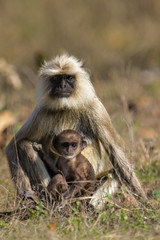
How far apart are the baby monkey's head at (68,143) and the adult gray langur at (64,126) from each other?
0.90 feet

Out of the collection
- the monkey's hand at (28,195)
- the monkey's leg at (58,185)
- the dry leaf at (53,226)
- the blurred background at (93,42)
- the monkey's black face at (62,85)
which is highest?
the blurred background at (93,42)

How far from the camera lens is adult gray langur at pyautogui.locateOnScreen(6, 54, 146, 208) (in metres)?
4.48

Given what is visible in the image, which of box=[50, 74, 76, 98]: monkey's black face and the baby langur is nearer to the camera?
the baby langur

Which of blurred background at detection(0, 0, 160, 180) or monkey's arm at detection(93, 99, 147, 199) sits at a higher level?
blurred background at detection(0, 0, 160, 180)

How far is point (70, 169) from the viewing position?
14.1 feet

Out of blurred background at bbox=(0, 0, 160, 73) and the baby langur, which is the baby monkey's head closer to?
the baby langur

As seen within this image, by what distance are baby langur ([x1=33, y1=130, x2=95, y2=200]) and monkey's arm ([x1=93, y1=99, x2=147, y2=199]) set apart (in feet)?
0.80

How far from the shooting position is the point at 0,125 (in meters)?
6.78

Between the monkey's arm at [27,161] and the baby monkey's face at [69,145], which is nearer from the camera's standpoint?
the baby monkey's face at [69,145]

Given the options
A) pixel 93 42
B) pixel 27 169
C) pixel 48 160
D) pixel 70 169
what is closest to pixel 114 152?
pixel 70 169

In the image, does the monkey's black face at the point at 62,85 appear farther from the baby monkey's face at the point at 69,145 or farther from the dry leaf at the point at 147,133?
the dry leaf at the point at 147,133

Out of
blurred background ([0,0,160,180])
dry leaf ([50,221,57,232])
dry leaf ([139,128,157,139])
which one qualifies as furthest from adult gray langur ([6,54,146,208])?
blurred background ([0,0,160,180])

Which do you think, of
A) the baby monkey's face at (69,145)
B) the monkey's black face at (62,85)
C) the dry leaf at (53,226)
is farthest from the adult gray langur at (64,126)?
the dry leaf at (53,226)

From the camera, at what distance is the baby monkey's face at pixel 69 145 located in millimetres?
4215
